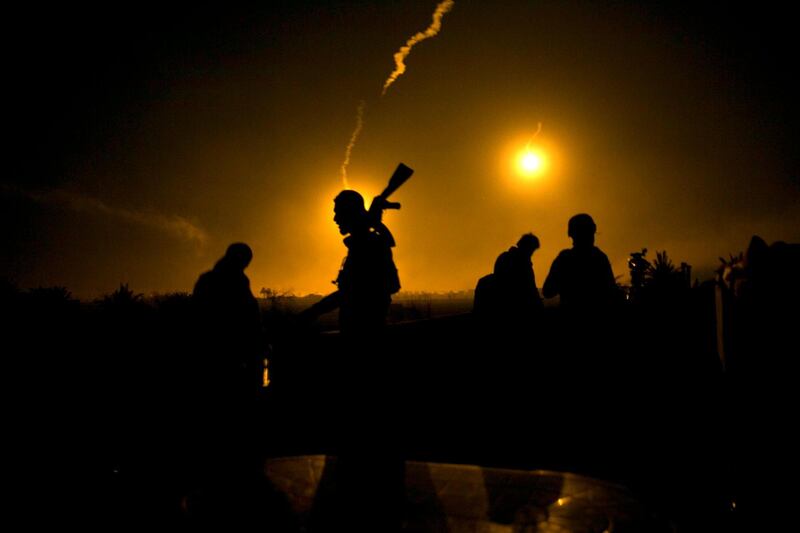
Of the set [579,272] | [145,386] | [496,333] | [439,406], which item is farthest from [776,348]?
[145,386]

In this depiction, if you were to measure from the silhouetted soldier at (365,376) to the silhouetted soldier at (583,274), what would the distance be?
197 centimetres

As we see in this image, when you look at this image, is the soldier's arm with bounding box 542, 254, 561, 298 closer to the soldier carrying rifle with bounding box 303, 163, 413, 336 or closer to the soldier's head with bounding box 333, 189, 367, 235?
the soldier carrying rifle with bounding box 303, 163, 413, 336

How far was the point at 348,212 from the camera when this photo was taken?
2699mm

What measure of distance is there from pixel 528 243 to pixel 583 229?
1.27 meters

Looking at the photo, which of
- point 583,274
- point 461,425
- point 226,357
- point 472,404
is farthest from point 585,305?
point 226,357

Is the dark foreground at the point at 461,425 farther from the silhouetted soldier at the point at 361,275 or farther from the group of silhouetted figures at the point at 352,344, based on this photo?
the silhouetted soldier at the point at 361,275

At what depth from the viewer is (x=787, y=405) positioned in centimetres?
198

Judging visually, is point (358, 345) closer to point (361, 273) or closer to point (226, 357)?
point (361, 273)

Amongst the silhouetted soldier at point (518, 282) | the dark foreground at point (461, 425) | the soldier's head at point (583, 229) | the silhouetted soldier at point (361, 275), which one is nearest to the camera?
the dark foreground at point (461, 425)

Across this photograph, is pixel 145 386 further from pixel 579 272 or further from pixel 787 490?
pixel 787 490

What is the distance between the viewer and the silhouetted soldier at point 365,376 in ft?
4.08

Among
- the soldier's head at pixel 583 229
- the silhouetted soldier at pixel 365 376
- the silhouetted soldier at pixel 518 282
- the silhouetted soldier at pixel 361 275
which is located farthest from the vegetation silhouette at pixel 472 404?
the soldier's head at pixel 583 229

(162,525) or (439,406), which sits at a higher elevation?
(162,525)

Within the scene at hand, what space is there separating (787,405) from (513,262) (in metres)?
3.08
